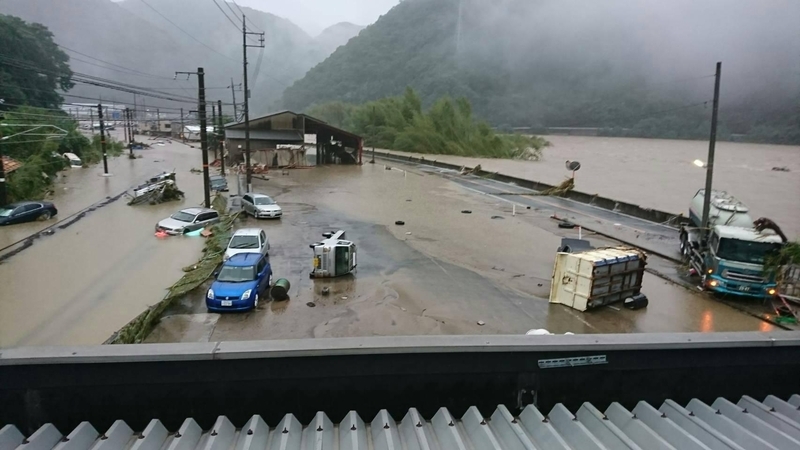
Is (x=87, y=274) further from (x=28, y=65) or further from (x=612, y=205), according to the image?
(x=28, y=65)

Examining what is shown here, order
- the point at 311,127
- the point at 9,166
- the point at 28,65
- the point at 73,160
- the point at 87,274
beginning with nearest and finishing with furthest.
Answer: the point at 87,274 < the point at 9,166 < the point at 28,65 < the point at 73,160 < the point at 311,127

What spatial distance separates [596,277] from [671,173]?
57018mm

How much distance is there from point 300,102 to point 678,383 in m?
195

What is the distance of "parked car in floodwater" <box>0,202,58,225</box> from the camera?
1051 inches

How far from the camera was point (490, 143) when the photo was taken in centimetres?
8831

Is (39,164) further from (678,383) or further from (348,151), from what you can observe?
(678,383)

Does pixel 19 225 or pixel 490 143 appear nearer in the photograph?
pixel 19 225

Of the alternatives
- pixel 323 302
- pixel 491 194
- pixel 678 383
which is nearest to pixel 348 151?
pixel 491 194

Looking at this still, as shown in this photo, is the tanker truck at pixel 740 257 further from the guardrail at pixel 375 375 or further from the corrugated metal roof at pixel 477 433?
the corrugated metal roof at pixel 477 433

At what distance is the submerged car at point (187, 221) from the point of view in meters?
25.0

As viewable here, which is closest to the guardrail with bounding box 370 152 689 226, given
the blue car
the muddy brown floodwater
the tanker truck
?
the muddy brown floodwater

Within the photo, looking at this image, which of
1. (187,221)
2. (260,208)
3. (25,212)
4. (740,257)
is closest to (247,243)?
(187,221)

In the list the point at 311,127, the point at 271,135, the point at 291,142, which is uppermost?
the point at 311,127

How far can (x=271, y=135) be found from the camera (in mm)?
57531
